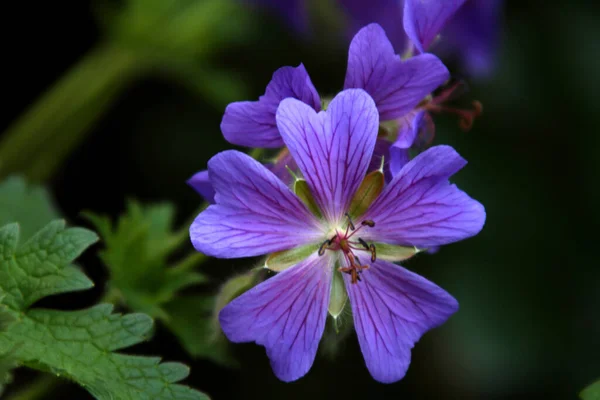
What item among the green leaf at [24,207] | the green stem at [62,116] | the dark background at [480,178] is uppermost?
the green stem at [62,116]

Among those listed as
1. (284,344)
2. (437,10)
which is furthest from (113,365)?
(437,10)

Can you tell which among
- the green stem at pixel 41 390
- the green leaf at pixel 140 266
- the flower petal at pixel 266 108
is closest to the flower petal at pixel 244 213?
the flower petal at pixel 266 108

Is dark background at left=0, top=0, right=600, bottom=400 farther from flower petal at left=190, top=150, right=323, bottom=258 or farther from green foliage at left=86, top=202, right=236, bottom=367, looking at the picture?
flower petal at left=190, top=150, right=323, bottom=258

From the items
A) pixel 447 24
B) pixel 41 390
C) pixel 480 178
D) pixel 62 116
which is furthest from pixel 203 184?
pixel 480 178

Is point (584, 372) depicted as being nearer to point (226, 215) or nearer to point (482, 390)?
point (482, 390)

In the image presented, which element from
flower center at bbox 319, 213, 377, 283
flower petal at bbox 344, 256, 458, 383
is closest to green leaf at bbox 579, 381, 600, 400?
flower petal at bbox 344, 256, 458, 383

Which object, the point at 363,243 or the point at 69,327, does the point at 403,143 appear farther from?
the point at 69,327

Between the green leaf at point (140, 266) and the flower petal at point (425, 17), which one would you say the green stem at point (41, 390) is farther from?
the flower petal at point (425, 17)
